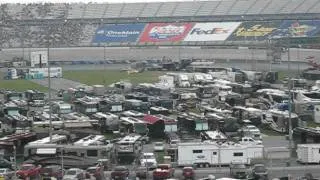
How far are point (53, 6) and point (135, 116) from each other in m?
57.9

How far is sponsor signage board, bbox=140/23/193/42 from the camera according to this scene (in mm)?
67312

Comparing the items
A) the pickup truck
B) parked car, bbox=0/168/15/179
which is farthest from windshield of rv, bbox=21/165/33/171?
the pickup truck

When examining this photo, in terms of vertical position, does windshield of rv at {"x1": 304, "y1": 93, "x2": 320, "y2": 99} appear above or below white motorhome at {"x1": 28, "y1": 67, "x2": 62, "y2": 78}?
below

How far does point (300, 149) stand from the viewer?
17.5 meters

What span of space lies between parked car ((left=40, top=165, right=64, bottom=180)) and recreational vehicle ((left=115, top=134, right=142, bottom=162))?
235 centimetres

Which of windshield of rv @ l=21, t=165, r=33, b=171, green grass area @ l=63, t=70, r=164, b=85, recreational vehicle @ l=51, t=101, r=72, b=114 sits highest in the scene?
green grass area @ l=63, t=70, r=164, b=85

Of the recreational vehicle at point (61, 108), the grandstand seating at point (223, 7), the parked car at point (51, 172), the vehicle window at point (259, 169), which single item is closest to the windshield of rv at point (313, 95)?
the recreational vehicle at point (61, 108)

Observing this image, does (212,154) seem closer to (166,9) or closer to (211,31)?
(211,31)

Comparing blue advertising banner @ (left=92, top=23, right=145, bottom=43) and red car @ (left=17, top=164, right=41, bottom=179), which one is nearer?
red car @ (left=17, top=164, right=41, bottom=179)

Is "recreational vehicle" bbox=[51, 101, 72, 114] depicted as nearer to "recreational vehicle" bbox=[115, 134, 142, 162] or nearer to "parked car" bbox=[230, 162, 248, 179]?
"recreational vehicle" bbox=[115, 134, 142, 162]

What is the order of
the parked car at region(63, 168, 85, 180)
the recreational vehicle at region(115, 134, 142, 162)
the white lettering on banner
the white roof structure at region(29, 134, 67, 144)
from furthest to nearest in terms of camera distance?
the white lettering on banner → the white roof structure at region(29, 134, 67, 144) → the recreational vehicle at region(115, 134, 142, 162) → the parked car at region(63, 168, 85, 180)

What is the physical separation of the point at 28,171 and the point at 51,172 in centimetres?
58

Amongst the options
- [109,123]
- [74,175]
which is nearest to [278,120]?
[109,123]

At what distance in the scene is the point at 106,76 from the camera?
47.7m
